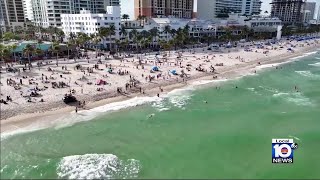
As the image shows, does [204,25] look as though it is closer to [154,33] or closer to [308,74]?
[154,33]

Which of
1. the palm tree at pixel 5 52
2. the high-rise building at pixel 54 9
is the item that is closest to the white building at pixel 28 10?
the high-rise building at pixel 54 9

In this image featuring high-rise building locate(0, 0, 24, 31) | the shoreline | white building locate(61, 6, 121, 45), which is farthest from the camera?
high-rise building locate(0, 0, 24, 31)

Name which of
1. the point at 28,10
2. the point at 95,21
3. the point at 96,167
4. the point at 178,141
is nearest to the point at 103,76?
the point at 178,141

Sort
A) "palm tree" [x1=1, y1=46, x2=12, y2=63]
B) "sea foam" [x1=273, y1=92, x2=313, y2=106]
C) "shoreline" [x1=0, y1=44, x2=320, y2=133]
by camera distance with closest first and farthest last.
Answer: "shoreline" [x1=0, y1=44, x2=320, y2=133] < "sea foam" [x1=273, y1=92, x2=313, y2=106] < "palm tree" [x1=1, y1=46, x2=12, y2=63]

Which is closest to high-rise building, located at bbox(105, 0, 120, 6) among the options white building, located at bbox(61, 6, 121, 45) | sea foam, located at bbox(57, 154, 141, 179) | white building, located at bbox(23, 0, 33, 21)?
white building, located at bbox(23, 0, 33, 21)

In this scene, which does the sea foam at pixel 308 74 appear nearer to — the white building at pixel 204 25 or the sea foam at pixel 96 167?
the white building at pixel 204 25

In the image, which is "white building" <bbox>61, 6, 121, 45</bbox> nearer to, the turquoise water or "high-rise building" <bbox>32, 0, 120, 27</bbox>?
"high-rise building" <bbox>32, 0, 120, 27</bbox>

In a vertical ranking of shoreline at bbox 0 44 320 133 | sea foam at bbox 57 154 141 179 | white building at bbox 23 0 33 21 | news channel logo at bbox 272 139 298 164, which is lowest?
sea foam at bbox 57 154 141 179
